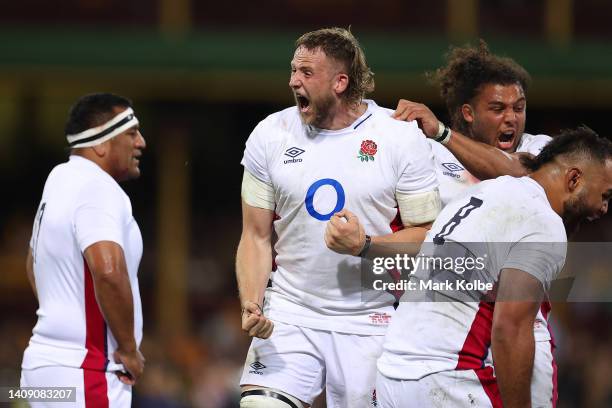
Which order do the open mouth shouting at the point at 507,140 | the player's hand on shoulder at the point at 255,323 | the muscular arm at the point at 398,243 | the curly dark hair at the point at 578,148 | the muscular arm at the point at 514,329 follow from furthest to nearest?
the open mouth shouting at the point at 507,140 < the muscular arm at the point at 398,243 < the player's hand on shoulder at the point at 255,323 < the curly dark hair at the point at 578,148 < the muscular arm at the point at 514,329

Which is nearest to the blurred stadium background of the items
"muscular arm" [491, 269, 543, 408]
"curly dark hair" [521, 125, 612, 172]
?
"curly dark hair" [521, 125, 612, 172]

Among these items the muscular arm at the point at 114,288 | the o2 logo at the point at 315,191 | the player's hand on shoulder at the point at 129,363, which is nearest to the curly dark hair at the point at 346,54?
the o2 logo at the point at 315,191

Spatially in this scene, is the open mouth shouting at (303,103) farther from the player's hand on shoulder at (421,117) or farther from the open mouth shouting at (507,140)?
the open mouth shouting at (507,140)

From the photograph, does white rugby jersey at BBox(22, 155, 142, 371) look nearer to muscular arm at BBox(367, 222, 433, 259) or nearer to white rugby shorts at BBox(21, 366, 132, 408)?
white rugby shorts at BBox(21, 366, 132, 408)

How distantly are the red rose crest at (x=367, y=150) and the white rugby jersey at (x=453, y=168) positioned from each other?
677 millimetres

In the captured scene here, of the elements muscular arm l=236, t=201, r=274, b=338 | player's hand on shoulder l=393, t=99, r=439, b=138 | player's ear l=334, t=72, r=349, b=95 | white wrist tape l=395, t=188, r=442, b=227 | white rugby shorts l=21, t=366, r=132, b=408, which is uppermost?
player's ear l=334, t=72, r=349, b=95

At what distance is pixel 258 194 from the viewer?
6309mm

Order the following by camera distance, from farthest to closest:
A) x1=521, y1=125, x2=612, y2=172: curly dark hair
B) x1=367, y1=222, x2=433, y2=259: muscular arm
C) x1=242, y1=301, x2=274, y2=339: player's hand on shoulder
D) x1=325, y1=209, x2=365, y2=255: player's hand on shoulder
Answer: x1=367, y1=222, x2=433, y2=259: muscular arm
x1=242, y1=301, x2=274, y2=339: player's hand on shoulder
x1=325, y1=209, x2=365, y2=255: player's hand on shoulder
x1=521, y1=125, x2=612, y2=172: curly dark hair

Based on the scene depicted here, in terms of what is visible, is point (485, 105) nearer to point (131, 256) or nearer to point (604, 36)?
point (131, 256)

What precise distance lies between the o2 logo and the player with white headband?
108 cm

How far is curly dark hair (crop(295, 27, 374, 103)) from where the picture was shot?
6289 mm

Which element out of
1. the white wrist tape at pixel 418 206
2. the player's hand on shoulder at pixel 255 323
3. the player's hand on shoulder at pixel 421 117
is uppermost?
the player's hand on shoulder at pixel 421 117

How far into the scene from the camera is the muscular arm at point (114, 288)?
20.0 ft

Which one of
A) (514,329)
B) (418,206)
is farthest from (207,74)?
(514,329)
